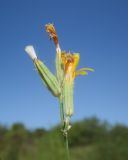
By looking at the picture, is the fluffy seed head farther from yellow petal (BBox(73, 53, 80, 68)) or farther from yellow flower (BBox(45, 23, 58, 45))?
yellow petal (BBox(73, 53, 80, 68))

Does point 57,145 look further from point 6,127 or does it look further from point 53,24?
point 53,24

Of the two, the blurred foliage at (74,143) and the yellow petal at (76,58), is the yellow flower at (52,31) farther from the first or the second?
the blurred foliage at (74,143)

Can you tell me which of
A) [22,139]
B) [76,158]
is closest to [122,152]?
[76,158]

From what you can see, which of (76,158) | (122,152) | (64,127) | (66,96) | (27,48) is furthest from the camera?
(76,158)

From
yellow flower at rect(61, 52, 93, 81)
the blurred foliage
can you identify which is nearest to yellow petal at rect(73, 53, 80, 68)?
yellow flower at rect(61, 52, 93, 81)

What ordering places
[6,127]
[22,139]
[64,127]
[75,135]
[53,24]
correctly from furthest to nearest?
1. [6,127]
2. [75,135]
3. [22,139]
4. [53,24]
5. [64,127]

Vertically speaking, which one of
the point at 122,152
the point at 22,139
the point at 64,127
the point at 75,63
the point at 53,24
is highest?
the point at 22,139

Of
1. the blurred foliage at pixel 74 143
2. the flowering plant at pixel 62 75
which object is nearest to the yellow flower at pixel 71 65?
the flowering plant at pixel 62 75

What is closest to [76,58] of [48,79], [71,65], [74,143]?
[71,65]
